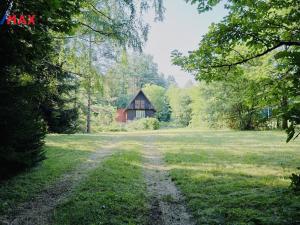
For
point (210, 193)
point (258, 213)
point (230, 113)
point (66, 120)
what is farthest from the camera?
point (230, 113)

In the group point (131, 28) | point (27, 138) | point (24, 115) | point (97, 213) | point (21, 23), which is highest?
point (131, 28)

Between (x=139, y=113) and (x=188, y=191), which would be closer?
(x=188, y=191)

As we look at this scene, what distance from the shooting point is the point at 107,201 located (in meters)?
5.92

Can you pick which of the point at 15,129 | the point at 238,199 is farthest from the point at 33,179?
the point at 238,199

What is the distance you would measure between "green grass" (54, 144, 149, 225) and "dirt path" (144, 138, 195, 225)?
0.67ft

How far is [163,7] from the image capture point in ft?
27.7

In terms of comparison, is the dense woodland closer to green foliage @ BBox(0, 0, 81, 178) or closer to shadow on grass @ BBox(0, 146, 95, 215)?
green foliage @ BBox(0, 0, 81, 178)

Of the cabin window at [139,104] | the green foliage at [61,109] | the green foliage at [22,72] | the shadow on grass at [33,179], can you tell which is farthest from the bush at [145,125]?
the green foliage at [22,72]

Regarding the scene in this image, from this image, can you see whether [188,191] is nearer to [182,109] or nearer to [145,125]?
[145,125]

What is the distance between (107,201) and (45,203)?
4.47 ft

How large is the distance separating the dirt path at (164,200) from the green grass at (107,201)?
0.21m

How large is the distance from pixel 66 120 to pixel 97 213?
18154 mm

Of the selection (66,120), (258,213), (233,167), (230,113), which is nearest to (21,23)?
(258,213)

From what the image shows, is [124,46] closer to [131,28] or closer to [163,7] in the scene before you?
[131,28]
